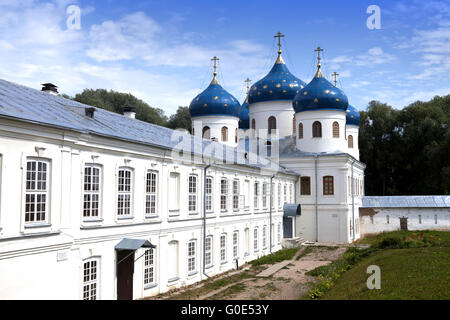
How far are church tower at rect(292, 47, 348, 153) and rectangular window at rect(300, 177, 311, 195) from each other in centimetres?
236

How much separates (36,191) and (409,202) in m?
33.9

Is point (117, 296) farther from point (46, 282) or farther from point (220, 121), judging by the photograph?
point (220, 121)

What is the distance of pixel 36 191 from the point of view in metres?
11.4

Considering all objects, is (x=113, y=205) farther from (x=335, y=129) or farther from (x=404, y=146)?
(x=404, y=146)

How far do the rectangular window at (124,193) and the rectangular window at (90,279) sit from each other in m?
1.95

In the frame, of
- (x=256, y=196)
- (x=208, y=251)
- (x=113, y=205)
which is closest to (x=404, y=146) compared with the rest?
(x=256, y=196)

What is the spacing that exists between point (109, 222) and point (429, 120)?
151ft

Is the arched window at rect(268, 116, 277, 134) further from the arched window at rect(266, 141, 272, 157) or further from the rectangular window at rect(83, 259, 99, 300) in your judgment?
the rectangular window at rect(83, 259, 99, 300)

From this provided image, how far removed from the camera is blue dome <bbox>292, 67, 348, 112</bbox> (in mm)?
35781

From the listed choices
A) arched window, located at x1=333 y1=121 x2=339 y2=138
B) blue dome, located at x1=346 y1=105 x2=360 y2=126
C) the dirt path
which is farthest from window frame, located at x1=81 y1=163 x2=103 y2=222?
blue dome, located at x1=346 y1=105 x2=360 y2=126

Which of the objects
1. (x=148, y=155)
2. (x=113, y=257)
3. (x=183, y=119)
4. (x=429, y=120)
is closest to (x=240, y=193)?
(x=148, y=155)

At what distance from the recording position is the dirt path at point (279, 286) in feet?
55.8

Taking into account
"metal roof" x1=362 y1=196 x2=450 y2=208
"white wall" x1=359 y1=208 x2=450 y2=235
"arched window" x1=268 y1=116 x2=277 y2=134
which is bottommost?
"white wall" x1=359 y1=208 x2=450 y2=235

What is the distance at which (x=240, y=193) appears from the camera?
2502cm
